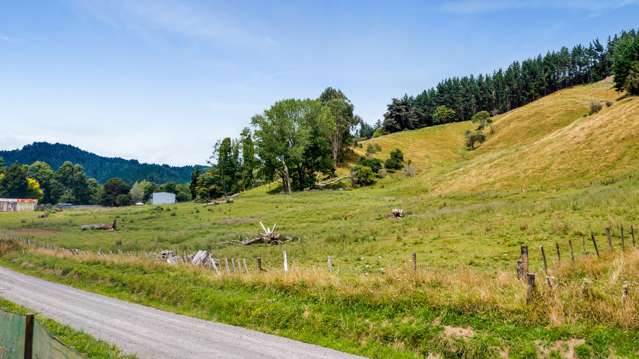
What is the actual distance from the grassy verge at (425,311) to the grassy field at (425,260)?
5 cm

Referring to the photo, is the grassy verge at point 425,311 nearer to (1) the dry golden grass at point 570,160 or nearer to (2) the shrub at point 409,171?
(1) the dry golden grass at point 570,160

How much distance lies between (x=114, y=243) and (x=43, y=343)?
149 ft

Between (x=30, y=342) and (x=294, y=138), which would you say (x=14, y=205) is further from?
(x=30, y=342)

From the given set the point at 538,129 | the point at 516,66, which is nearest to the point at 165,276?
the point at 538,129

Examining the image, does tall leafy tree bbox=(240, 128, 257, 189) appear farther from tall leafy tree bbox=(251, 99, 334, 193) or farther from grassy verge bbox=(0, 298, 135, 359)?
grassy verge bbox=(0, 298, 135, 359)

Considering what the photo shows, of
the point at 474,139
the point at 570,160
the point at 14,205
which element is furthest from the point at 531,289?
the point at 14,205

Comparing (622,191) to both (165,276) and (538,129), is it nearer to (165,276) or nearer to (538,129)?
(165,276)

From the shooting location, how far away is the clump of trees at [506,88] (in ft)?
575

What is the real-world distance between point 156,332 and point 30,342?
9875 millimetres

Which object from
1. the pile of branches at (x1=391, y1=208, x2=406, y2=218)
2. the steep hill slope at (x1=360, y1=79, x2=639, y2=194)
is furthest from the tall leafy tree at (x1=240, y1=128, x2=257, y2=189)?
the pile of branches at (x1=391, y1=208, x2=406, y2=218)

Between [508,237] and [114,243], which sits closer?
[508,237]

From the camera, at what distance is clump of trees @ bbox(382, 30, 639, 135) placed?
575 feet

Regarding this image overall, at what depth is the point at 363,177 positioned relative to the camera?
98.7 meters

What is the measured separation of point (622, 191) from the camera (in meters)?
40.4
